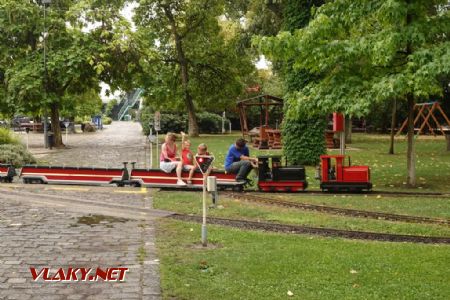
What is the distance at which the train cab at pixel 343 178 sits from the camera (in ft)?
47.1

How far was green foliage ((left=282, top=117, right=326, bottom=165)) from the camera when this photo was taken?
2081 cm

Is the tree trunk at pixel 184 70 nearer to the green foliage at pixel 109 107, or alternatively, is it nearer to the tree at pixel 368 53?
the tree at pixel 368 53

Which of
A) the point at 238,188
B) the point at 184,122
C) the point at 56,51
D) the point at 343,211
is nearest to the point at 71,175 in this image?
the point at 238,188

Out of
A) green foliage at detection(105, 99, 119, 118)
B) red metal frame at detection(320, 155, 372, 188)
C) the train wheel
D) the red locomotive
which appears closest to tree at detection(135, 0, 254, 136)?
the red locomotive

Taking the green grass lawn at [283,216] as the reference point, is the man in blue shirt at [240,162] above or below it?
above

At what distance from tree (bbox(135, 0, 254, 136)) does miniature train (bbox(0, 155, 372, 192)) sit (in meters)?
24.4

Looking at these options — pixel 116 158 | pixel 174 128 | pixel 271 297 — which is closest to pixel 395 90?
pixel 271 297

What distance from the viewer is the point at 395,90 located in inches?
517

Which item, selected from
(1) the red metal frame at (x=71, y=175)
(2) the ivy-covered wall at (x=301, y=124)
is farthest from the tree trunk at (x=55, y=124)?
(1) the red metal frame at (x=71, y=175)

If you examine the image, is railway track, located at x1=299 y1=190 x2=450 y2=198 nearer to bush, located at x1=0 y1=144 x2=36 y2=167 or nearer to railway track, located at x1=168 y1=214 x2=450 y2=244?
railway track, located at x1=168 y1=214 x2=450 y2=244

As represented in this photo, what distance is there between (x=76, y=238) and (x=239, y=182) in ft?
20.3

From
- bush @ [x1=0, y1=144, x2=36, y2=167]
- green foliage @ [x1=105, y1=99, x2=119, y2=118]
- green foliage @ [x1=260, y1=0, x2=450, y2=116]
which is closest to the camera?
green foliage @ [x1=260, y1=0, x2=450, y2=116]

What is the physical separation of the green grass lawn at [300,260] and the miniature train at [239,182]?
2063 mm

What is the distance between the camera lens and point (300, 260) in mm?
7609
